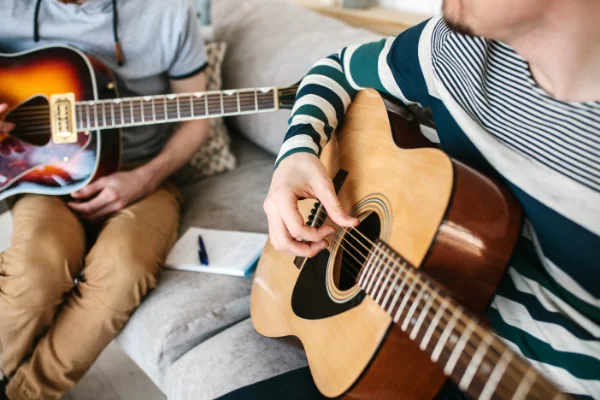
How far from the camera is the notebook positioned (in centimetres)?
112

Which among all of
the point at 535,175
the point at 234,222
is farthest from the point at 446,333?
the point at 234,222

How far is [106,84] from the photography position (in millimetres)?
1194

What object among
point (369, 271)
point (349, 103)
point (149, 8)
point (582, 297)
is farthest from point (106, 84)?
point (582, 297)

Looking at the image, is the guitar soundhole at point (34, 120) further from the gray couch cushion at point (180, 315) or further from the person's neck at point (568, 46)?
the person's neck at point (568, 46)

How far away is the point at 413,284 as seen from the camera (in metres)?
0.57

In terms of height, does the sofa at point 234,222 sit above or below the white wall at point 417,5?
below

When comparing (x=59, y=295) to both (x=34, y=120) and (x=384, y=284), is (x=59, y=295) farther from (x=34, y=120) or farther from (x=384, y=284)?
(x=384, y=284)

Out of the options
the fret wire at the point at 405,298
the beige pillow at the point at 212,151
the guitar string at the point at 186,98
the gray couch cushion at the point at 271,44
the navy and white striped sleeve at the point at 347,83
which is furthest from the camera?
the beige pillow at the point at 212,151

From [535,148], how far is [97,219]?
102 cm

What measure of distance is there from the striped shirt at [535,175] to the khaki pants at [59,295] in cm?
74

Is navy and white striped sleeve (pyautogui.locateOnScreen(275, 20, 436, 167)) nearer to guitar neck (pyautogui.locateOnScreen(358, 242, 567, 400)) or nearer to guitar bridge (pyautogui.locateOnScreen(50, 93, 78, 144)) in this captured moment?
guitar neck (pyautogui.locateOnScreen(358, 242, 567, 400))

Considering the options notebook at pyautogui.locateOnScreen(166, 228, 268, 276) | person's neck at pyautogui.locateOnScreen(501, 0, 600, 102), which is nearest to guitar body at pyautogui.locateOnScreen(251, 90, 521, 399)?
person's neck at pyautogui.locateOnScreen(501, 0, 600, 102)

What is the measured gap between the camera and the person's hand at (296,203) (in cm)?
75

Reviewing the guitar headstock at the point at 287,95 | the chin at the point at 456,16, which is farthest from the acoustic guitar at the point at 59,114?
the chin at the point at 456,16
